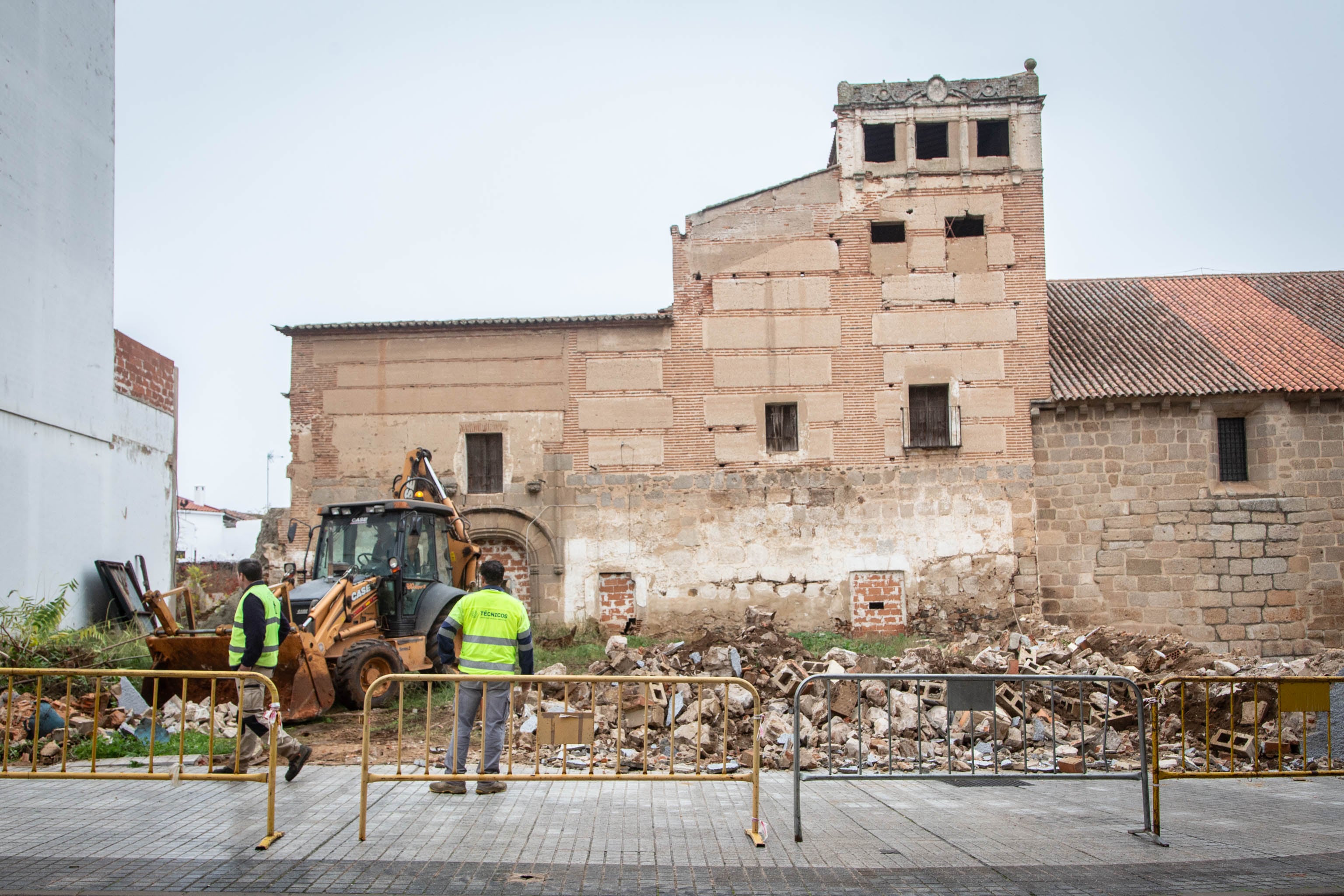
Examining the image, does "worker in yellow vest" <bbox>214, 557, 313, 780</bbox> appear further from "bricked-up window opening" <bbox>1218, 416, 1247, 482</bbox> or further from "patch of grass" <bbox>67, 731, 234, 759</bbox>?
"bricked-up window opening" <bbox>1218, 416, 1247, 482</bbox>

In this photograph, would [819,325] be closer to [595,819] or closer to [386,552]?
[386,552]

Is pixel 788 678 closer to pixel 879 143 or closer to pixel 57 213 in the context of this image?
pixel 57 213

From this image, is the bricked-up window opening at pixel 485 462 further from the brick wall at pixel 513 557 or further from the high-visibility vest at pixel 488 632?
the high-visibility vest at pixel 488 632

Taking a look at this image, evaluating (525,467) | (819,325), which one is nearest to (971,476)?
(819,325)

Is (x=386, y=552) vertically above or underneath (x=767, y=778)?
above

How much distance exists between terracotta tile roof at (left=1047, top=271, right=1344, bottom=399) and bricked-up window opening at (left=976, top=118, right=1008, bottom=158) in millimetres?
3699

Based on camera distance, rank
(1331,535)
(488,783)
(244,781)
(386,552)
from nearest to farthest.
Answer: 1. (488,783)
2. (244,781)
3. (386,552)
4. (1331,535)

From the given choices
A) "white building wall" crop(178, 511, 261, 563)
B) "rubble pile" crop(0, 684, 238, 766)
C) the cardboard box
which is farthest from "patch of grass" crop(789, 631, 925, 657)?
"white building wall" crop(178, 511, 261, 563)

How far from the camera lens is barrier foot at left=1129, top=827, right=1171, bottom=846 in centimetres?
629

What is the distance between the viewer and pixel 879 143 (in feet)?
66.0

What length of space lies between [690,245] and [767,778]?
520 inches

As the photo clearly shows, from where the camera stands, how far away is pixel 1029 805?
295 inches

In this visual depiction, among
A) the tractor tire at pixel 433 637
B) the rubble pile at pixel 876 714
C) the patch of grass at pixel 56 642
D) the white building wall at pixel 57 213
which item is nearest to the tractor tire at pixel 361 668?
the tractor tire at pixel 433 637

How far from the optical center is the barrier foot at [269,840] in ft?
19.1
